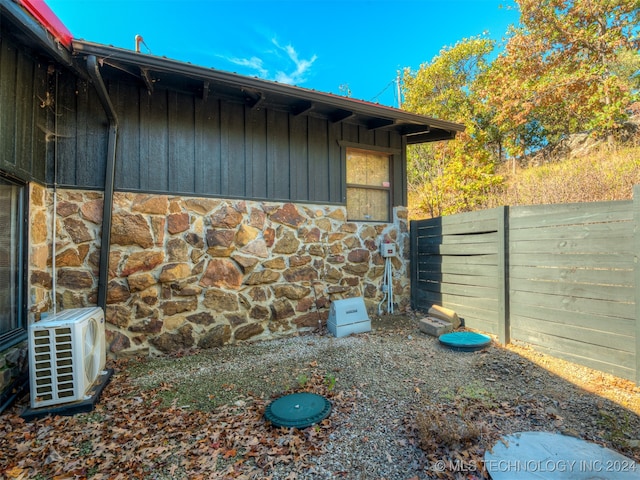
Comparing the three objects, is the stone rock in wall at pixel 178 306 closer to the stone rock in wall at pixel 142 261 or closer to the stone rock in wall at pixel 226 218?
the stone rock in wall at pixel 142 261

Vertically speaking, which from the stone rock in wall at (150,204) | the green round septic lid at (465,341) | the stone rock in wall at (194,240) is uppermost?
the stone rock in wall at (150,204)

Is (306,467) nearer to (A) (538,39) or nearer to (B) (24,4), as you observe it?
(B) (24,4)

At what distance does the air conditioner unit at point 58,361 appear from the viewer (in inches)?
90.0

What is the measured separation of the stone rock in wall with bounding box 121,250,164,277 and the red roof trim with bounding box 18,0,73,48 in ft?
7.00

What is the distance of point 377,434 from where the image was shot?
6.91ft

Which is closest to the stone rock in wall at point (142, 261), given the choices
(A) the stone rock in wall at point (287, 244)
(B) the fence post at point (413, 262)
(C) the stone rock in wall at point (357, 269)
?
(A) the stone rock in wall at point (287, 244)

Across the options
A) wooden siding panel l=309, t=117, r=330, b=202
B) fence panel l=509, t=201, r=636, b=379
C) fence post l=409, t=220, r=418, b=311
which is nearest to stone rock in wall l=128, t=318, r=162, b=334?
wooden siding panel l=309, t=117, r=330, b=202

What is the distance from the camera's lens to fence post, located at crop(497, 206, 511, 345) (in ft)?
12.3

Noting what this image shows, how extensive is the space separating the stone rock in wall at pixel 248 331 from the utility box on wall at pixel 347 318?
1029 mm

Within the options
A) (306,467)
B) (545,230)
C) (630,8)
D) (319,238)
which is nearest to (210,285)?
(319,238)

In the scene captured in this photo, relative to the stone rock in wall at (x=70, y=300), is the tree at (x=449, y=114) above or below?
above

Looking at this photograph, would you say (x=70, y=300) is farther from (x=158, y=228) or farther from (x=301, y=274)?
(x=301, y=274)

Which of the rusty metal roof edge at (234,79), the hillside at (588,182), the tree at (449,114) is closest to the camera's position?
the rusty metal roof edge at (234,79)

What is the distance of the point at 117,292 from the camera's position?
→ 137 inches
